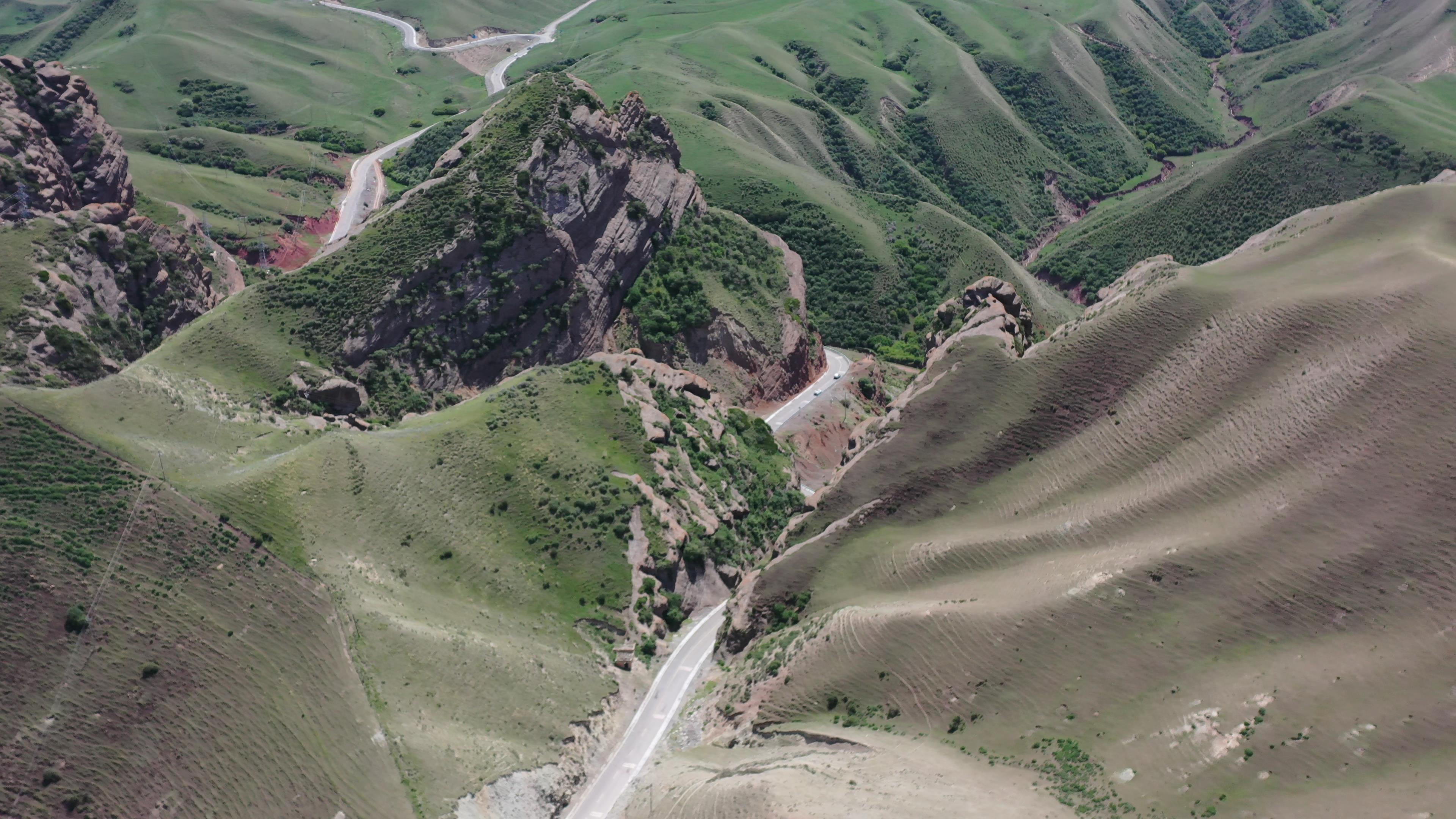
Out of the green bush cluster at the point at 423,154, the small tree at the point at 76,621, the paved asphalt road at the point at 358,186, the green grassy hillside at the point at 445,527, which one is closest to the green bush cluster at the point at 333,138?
the paved asphalt road at the point at 358,186

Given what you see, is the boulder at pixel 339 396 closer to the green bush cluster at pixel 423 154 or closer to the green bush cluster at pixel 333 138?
the green bush cluster at pixel 423 154

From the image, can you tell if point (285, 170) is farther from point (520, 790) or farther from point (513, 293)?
point (520, 790)

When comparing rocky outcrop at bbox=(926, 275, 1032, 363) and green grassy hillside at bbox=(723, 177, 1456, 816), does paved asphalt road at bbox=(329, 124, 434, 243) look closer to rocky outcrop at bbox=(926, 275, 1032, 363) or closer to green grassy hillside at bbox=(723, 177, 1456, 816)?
rocky outcrop at bbox=(926, 275, 1032, 363)

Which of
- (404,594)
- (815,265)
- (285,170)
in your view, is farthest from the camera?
(285,170)

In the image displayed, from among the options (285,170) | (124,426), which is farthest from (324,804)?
(285,170)

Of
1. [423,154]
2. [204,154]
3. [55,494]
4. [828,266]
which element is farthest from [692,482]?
[204,154]
